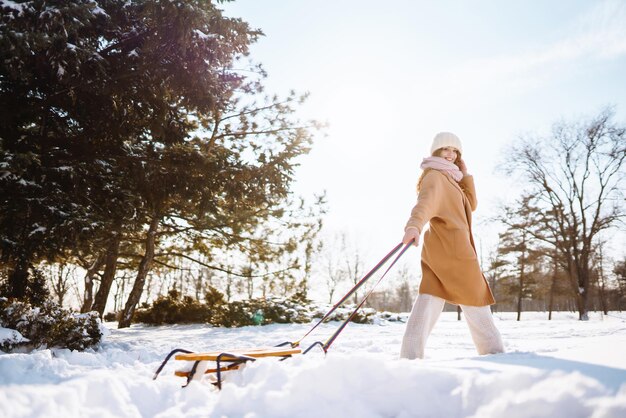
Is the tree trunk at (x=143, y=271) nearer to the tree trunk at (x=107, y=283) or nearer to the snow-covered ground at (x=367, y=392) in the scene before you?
the tree trunk at (x=107, y=283)

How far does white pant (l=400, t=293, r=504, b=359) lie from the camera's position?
2.55 m

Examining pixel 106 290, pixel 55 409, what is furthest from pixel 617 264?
pixel 55 409

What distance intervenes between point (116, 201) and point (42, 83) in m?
2.23

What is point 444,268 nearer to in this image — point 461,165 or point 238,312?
point 461,165

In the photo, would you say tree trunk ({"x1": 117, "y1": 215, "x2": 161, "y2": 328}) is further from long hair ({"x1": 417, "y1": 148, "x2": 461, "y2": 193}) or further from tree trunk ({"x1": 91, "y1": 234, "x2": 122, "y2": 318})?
long hair ({"x1": 417, "y1": 148, "x2": 461, "y2": 193})

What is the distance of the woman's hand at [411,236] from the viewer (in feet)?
8.25

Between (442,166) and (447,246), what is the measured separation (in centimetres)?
67

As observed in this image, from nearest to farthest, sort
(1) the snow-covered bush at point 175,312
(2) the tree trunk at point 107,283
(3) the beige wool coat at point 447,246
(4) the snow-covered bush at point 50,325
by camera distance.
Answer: (3) the beige wool coat at point 447,246, (4) the snow-covered bush at point 50,325, (2) the tree trunk at point 107,283, (1) the snow-covered bush at point 175,312

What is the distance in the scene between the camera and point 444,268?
2.68 meters

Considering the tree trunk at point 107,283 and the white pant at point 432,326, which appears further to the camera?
the tree trunk at point 107,283

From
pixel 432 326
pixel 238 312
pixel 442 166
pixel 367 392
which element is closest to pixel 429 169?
pixel 442 166

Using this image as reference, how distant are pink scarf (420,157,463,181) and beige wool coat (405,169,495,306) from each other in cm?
5

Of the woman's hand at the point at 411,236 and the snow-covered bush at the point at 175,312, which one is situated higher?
the woman's hand at the point at 411,236

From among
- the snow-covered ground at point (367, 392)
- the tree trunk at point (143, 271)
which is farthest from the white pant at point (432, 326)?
the tree trunk at point (143, 271)
